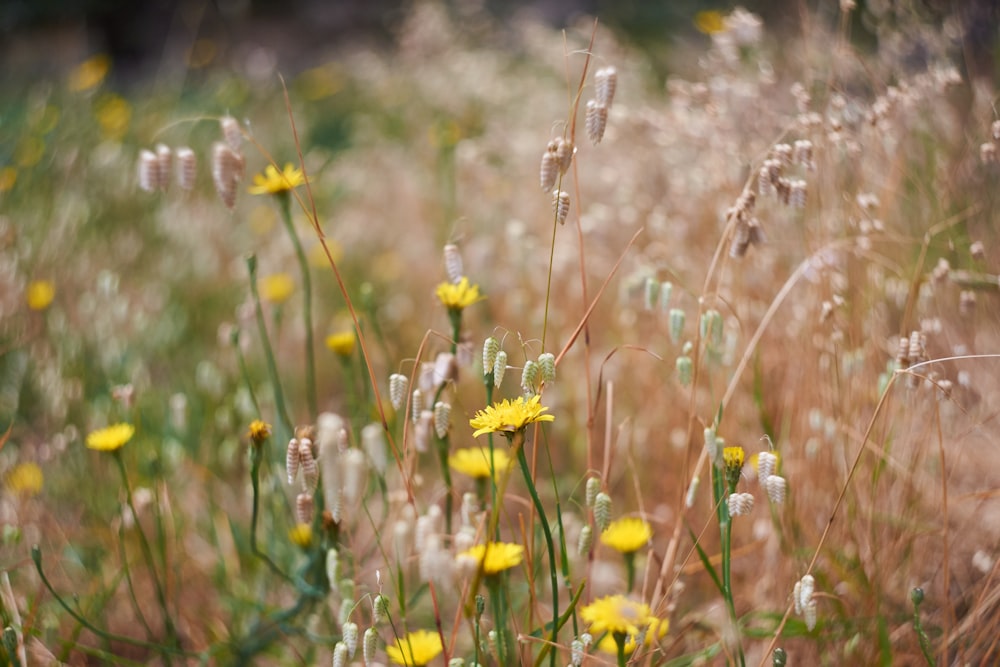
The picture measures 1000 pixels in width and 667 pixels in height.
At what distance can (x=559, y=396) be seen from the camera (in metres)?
2.11

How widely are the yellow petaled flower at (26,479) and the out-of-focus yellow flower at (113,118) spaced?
2446 millimetres

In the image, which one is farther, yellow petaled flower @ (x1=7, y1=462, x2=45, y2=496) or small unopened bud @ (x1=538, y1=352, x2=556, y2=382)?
yellow petaled flower @ (x1=7, y1=462, x2=45, y2=496)

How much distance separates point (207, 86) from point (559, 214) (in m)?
5.87

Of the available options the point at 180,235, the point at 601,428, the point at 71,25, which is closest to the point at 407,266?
the point at 180,235

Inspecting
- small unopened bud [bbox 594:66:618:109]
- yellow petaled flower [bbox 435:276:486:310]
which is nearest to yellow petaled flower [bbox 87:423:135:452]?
yellow petaled flower [bbox 435:276:486:310]

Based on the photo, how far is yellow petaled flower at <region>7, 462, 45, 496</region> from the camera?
1.71 meters

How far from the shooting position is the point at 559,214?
0.89 meters

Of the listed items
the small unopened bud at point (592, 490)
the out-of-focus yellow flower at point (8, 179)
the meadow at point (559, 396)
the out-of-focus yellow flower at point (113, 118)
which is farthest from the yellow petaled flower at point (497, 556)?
the out-of-focus yellow flower at point (113, 118)

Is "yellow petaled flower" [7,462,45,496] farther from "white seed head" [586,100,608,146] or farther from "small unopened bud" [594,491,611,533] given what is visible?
"white seed head" [586,100,608,146]

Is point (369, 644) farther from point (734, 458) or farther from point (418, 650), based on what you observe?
point (734, 458)

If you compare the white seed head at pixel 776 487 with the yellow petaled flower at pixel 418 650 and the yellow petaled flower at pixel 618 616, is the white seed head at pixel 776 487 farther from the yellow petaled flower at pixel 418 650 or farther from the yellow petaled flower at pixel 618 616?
the yellow petaled flower at pixel 418 650

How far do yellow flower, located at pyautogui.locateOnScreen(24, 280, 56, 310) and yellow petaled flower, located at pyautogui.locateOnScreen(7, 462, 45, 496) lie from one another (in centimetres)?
57

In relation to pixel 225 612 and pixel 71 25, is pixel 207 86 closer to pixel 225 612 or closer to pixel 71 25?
pixel 71 25

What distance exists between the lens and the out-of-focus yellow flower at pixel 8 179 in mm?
Answer: 2811
